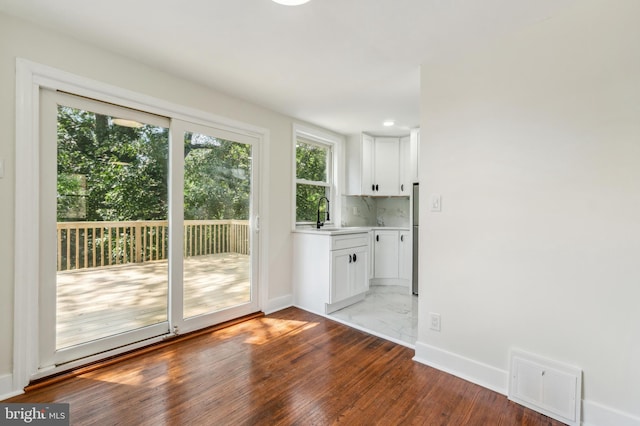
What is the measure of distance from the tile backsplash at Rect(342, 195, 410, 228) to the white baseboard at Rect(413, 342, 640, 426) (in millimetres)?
2507

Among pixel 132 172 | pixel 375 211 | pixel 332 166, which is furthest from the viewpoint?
pixel 375 211

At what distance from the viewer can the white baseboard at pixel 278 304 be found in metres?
Answer: 3.38

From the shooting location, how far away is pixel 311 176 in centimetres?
414

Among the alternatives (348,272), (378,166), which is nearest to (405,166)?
(378,166)

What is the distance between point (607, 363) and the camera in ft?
5.20

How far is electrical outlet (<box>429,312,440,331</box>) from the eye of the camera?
225cm

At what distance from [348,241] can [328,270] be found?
1.48 ft

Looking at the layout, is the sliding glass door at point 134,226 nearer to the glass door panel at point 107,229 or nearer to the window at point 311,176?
the glass door panel at point 107,229

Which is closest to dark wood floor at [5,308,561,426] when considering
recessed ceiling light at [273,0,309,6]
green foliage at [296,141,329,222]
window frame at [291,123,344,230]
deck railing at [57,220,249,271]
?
deck railing at [57,220,249,271]

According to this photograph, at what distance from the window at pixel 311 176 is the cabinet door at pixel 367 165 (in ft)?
1.66

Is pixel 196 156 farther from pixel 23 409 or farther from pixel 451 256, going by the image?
pixel 451 256

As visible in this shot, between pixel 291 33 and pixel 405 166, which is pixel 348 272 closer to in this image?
pixel 405 166

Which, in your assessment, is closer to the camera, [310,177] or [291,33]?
[291,33]

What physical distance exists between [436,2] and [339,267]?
2587mm
